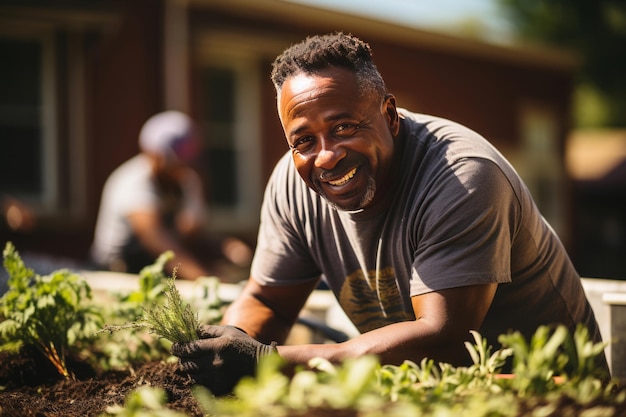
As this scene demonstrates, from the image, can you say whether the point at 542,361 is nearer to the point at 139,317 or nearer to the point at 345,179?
the point at 345,179

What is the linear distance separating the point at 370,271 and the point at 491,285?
55 centimetres

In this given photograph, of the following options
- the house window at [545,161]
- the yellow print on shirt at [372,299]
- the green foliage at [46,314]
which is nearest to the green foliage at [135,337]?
the green foliage at [46,314]

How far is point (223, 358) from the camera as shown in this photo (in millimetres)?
2152

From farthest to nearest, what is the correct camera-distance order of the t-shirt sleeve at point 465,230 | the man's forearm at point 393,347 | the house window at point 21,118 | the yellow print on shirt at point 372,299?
the house window at point 21,118, the yellow print on shirt at point 372,299, the t-shirt sleeve at point 465,230, the man's forearm at point 393,347

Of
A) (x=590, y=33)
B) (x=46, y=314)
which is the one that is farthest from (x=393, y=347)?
(x=590, y=33)

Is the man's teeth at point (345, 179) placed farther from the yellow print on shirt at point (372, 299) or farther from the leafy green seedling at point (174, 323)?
the leafy green seedling at point (174, 323)

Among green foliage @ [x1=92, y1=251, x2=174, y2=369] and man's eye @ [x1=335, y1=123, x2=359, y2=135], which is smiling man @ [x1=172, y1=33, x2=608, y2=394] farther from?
green foliage @ [x1=92, y1=251, x2=174, y2=369]

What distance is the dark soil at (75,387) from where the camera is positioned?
2.21 metres

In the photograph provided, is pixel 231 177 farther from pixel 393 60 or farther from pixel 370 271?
pixel 370 271

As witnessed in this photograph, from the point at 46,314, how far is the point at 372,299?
1.09 meters

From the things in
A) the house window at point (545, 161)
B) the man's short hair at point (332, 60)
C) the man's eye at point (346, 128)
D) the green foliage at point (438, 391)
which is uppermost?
the man's short hair at point (332, 60)

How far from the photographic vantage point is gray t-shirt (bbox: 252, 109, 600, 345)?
2270 mm

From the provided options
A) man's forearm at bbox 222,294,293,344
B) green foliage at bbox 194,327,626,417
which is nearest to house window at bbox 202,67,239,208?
man's forearm at bbox 222,294,293,344

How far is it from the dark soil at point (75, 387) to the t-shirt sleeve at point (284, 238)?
515mm
